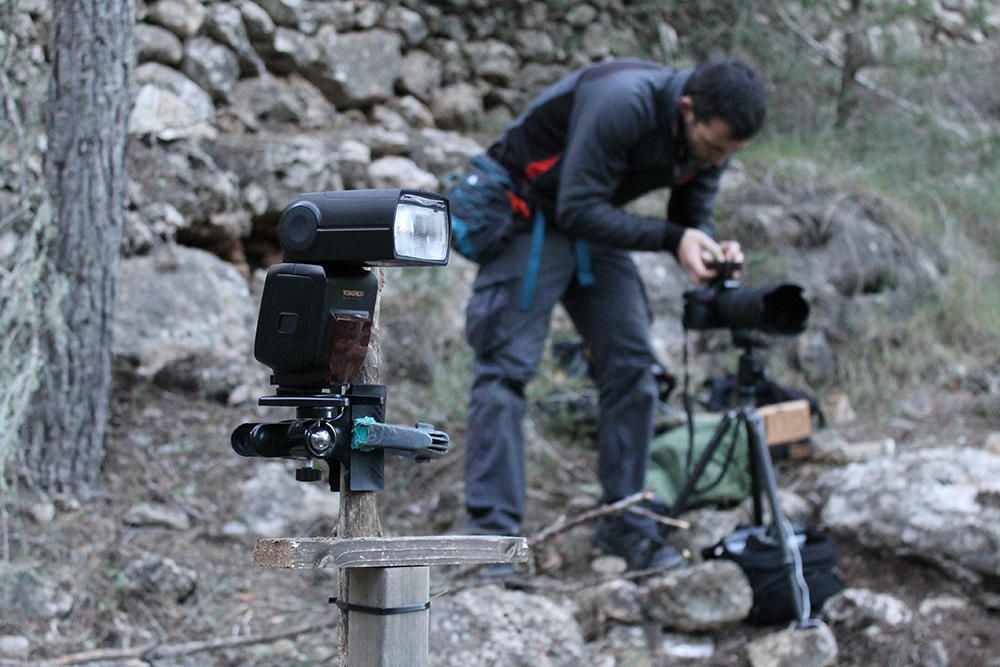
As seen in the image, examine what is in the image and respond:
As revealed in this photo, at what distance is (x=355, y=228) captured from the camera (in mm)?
1505

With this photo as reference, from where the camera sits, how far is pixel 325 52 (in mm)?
5426

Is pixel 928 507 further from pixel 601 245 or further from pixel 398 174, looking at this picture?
pixel 398 174

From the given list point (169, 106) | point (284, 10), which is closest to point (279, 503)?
point (169, 106)

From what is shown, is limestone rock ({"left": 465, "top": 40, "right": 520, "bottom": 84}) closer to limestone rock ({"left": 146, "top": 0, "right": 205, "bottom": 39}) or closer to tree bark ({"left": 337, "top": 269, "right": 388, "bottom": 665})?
limestone rock ({"left": 146, "top": 0, "right": 205, "bottom": 39})

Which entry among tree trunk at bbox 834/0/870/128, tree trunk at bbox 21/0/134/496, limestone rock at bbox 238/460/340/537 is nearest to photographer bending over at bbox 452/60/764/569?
limestone rock at bbox 238/460/340/537

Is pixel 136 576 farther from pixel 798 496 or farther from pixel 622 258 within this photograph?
pixel 798 496

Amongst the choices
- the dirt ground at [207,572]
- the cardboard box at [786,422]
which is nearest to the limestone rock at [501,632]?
the dirt ground at [207,572]

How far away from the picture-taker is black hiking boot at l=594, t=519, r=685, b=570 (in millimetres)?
3283

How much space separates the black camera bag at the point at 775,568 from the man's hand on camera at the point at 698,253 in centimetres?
79

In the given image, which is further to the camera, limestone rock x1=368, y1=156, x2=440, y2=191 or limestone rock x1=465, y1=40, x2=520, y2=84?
limestone rock x1=465, y1=40, x2=520, y2=84

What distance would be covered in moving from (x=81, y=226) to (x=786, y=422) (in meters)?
2.61

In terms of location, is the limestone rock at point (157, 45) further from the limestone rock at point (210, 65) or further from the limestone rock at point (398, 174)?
the limestone rock at point (398, 174)

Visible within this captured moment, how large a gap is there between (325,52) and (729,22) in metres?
3.07

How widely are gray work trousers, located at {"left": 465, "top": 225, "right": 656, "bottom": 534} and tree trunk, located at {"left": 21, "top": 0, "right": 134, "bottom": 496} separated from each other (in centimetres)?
121
